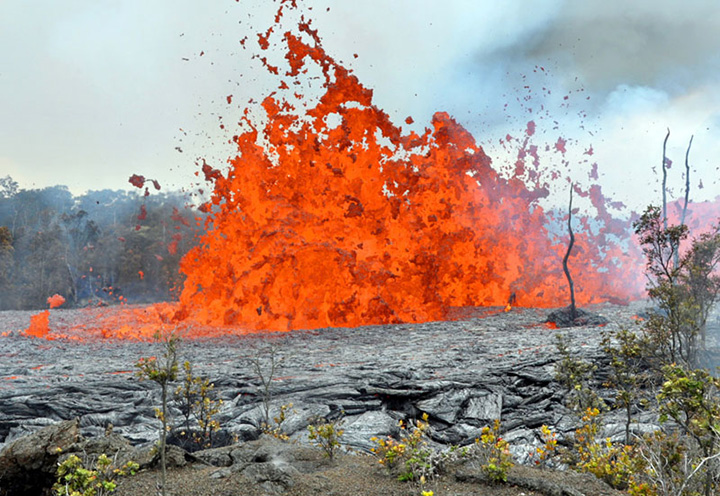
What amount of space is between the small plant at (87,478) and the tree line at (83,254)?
124 ft

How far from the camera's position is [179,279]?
4356 cm

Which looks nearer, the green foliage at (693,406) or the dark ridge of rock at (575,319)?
the green foliage at (693,406)

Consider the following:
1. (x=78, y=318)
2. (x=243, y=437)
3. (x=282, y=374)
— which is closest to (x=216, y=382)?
(x=282, y=374)

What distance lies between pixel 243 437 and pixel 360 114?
19560 mm

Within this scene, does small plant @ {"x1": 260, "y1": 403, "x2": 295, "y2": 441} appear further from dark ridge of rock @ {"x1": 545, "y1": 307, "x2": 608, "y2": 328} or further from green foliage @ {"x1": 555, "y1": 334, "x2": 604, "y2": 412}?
dark ridge of rock @ {"x1": 545, "y1": 307, "x2": 608, "y2": 328}

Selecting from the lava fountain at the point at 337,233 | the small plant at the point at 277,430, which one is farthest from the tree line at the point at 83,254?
the small plant at the point at 277,430

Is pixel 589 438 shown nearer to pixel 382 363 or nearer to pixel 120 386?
pixel 382 363

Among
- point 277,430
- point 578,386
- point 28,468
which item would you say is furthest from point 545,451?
point 28,468

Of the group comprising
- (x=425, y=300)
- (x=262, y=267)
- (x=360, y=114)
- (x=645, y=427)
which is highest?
(x=360, y=114)

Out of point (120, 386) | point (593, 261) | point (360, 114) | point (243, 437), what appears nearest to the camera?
point (243, 437)

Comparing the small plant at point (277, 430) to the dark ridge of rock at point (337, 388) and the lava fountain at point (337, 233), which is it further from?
the lava fountain at point (337, 233)

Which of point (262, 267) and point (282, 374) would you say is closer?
point (282, 374)

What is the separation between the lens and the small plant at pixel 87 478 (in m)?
4.46

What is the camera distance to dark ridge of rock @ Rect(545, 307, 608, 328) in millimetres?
18719
